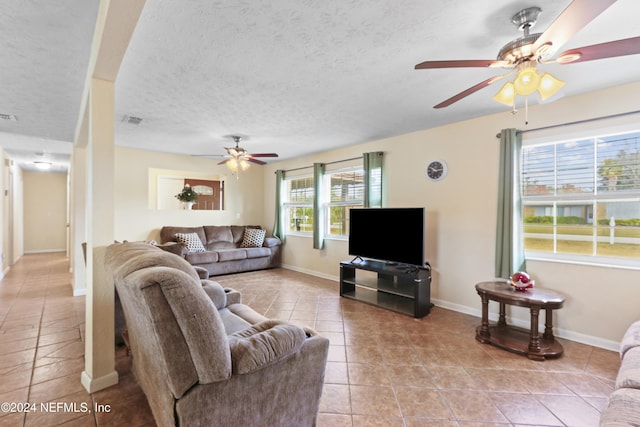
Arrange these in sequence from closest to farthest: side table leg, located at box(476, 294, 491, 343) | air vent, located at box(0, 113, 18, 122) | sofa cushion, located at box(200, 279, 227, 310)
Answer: sofa cushion, located at box(200, 279, 227, 310)
side table leg, located at box(476, 294, 491, 343)
air vent, located at box(0, 113, 18, 122)

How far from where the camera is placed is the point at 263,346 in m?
1.37

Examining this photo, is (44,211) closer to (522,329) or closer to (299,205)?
(299,205)

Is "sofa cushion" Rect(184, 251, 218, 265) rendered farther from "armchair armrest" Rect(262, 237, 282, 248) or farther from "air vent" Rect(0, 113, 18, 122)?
"air vent" Rect(0, 113, 18, 122)

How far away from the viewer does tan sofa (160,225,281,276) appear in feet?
17.6

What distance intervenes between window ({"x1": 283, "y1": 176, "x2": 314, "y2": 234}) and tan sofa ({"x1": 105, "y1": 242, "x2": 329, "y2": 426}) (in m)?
4.53

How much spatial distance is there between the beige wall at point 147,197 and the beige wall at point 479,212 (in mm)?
2937

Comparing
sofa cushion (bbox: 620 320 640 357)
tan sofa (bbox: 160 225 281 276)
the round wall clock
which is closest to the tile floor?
sofa cushion (bbox: 620 320 640 357)

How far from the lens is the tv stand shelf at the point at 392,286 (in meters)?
3.51

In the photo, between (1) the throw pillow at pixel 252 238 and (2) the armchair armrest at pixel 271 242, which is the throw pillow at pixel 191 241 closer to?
(1) the throw pillow at pixel 252 238

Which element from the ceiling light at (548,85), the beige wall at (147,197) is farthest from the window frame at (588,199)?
the beige wall at (147,197)

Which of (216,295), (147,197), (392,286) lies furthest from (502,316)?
(147,197)

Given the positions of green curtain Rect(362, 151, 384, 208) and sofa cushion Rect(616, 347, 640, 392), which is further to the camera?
green curtain Rect(362, 151, 384, 208)

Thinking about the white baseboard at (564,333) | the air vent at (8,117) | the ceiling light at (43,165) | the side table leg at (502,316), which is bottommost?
the white baseboard at (564,333)

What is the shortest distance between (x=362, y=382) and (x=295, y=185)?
4.75 metres
